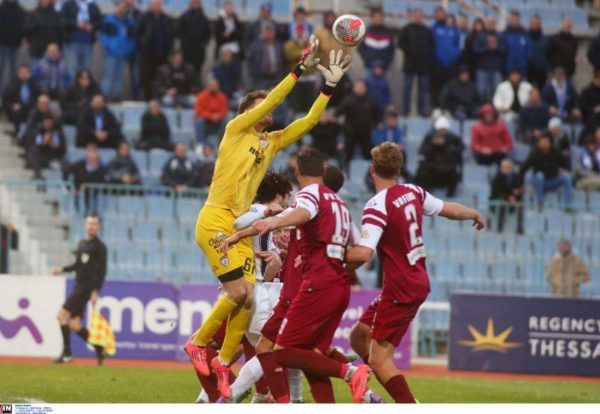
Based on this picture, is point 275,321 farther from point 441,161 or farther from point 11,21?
point 11,21

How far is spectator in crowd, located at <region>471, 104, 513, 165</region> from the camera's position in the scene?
25375 mm

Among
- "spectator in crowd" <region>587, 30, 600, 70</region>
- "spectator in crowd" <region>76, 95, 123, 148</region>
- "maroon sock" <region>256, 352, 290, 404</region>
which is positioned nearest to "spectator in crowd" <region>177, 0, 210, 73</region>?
"spectator in crowd" <region>76, 95, 123, 148</region>

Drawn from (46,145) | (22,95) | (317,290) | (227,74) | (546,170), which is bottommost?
(317,290)

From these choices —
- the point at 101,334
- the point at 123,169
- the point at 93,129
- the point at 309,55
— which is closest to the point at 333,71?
the point at 309,55

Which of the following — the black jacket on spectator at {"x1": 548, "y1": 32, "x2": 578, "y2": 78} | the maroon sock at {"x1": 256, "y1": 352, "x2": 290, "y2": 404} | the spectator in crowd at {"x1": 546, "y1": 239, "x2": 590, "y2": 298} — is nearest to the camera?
the maroon sock at {"x1": 256, "y1": 352, "x2": 290, "y2": 404}

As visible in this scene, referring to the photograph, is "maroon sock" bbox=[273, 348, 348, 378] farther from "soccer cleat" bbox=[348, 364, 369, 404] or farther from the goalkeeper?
the goalkeeper

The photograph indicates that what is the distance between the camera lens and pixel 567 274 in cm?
2228

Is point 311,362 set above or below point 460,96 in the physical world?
below

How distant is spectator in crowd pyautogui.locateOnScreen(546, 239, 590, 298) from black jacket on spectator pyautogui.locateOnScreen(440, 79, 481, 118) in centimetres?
519

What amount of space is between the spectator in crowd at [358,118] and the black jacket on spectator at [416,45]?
1.66 meters

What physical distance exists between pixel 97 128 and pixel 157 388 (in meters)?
8.78

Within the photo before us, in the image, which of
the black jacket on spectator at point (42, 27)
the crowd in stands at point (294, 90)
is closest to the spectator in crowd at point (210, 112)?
the crowd in stands at point (294, 90)

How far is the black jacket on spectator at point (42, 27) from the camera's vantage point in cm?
2472

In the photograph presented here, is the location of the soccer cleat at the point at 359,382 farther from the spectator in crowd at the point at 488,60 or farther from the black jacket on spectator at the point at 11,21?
the spectator in crowd at the point at 488,60
